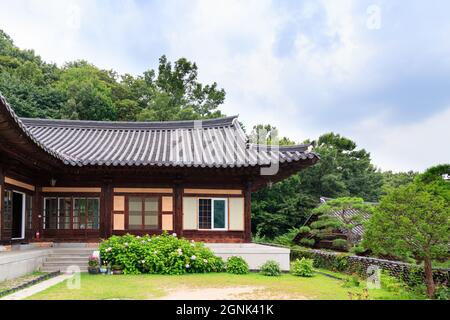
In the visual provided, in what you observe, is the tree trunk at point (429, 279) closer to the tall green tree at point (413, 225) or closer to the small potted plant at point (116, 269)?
the tall green tree at point (413, 225)

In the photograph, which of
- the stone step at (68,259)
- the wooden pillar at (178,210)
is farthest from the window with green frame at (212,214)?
the stone step at (68,259)

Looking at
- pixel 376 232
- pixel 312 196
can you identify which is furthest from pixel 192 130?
pixel 312 196

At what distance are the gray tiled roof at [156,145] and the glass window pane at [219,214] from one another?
154 cm

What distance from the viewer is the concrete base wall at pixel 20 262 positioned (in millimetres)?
10477

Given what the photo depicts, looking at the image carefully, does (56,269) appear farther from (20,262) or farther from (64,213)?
(64,213)

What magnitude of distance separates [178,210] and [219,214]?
1.38m

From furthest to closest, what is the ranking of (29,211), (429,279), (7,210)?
(29,211)
(7,210)
(429,279)

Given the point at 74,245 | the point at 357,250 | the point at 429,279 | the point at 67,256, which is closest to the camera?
the point at 429,279

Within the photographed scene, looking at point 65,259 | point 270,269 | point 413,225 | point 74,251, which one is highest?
point 413,225

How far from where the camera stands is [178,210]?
15.4m

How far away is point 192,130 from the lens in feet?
65.2

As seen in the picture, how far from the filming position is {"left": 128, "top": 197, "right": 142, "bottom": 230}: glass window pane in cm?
1540

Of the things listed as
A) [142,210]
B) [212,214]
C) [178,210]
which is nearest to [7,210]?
[142,210]
